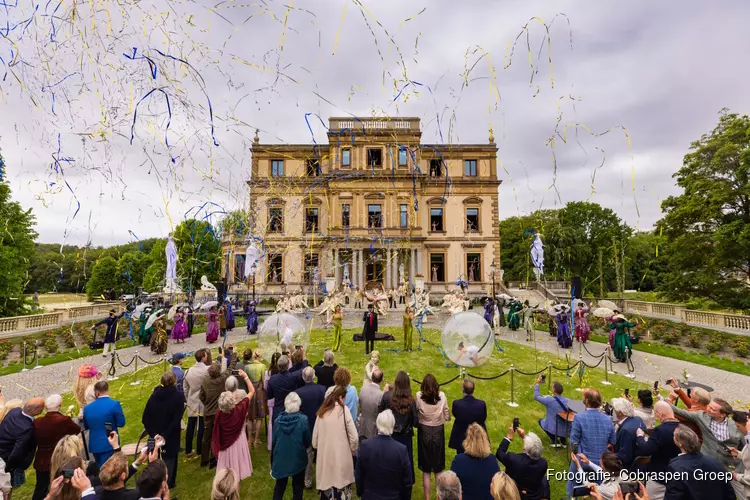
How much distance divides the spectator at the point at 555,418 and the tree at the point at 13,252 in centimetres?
2861

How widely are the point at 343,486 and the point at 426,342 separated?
1091 cm

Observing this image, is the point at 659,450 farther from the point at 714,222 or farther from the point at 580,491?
the point at 714,222

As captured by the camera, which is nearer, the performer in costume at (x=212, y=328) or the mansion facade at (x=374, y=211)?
the performer in costume at (x=212, y=328)

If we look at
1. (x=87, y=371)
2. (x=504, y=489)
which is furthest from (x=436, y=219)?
(x=504, y=489)

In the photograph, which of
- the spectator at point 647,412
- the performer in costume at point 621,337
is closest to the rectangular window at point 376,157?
the performer in costume at point 621,337

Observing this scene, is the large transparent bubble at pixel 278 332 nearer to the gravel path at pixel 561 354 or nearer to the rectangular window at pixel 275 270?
the gravel path at pixel 561 354

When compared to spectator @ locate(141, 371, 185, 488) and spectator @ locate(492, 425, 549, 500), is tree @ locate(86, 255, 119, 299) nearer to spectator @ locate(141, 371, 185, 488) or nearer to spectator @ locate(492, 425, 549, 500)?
spectator @ locate(141, 371, 185, 488)

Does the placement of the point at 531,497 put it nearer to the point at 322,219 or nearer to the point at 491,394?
the point at 491,394

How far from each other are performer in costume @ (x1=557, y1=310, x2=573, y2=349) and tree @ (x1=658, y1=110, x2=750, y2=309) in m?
11.8

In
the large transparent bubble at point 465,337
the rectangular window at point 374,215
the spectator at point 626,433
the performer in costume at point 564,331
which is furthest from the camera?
the rectangular window at point 374,215

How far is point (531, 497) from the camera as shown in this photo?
328 centimetres

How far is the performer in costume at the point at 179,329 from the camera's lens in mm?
15047

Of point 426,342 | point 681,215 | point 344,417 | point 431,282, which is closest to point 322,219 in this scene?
point 431,282

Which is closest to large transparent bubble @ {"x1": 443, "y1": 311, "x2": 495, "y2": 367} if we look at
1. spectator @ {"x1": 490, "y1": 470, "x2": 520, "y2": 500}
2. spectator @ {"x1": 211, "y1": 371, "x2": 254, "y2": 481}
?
spectator @ {"x1": 211, "y1": 371, "x2": 254, "y2": 481}
